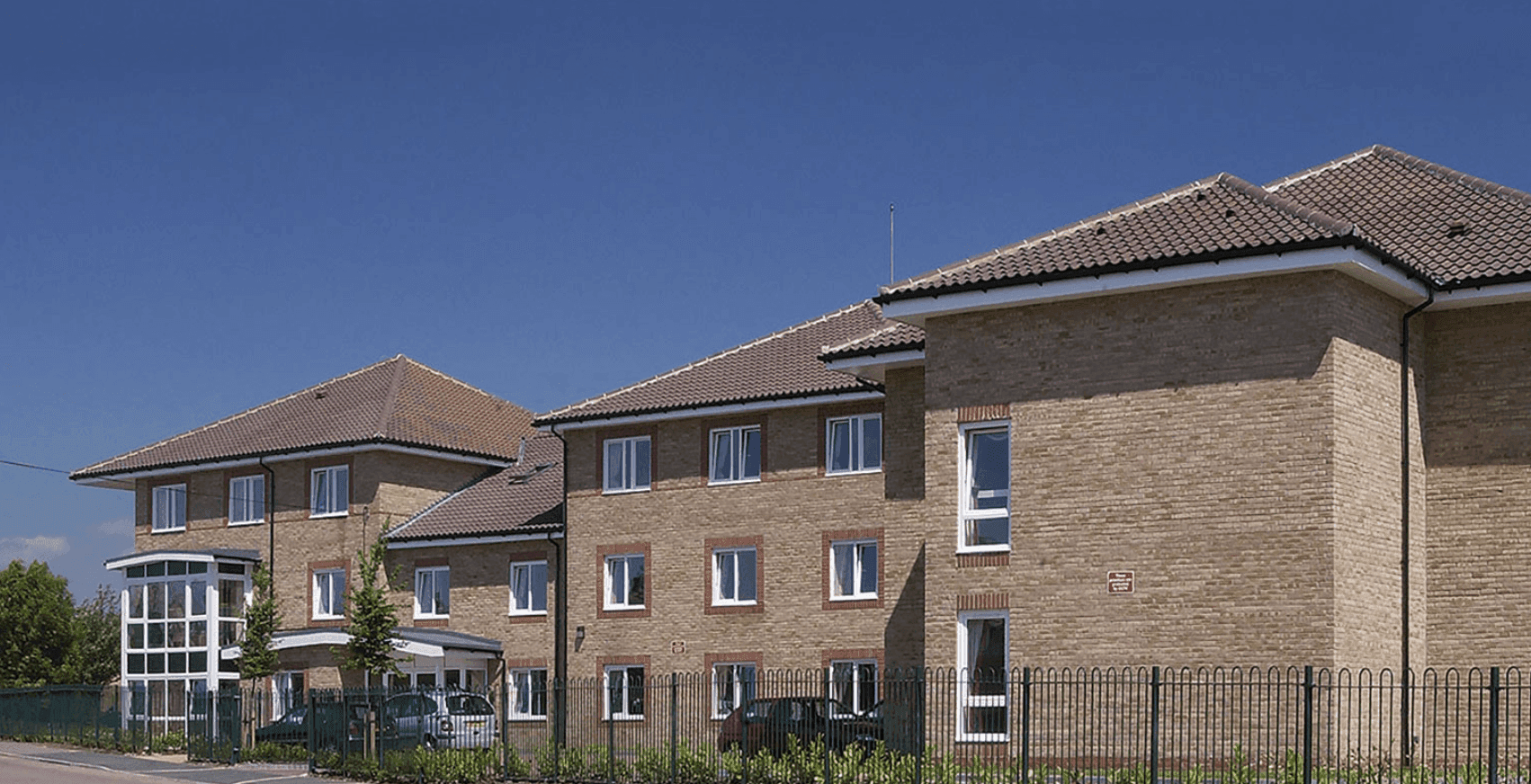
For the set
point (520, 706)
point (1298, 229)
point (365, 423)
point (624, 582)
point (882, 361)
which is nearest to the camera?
point (1298, 229)

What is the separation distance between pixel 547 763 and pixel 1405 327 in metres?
12.8

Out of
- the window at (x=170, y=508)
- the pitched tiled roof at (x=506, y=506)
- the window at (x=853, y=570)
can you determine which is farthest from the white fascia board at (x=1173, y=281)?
the window at (x=170, y=508)

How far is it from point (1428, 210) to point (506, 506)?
22.7 m

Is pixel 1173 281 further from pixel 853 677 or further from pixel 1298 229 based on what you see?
pixel 853 677

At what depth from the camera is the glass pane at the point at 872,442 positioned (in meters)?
34.4

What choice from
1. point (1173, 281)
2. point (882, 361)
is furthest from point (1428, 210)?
point (882, 361)

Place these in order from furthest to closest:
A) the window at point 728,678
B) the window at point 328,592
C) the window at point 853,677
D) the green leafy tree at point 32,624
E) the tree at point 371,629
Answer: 1. the green leafy tree at point 32,624
2. the window at point 328,592
3. the tree at point 371,629
4. the window at point 728,678
5. the window at point 853,677

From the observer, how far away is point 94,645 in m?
64.3

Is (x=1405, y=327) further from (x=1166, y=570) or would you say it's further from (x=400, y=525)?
(x=400, y=525)

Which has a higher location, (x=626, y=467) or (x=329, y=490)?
(x=626, y=467)

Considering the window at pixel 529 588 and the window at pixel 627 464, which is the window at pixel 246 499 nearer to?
the window at pixel 529 588

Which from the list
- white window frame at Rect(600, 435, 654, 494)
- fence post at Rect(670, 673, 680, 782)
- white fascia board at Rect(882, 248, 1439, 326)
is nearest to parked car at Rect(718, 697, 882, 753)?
fence post at Rect(670, 673, 680, 782)

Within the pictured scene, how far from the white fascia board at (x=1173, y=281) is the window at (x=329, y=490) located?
22923mm

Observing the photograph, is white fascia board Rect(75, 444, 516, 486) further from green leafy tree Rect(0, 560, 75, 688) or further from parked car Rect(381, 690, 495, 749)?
parked car Rect(381, 690, 495, 749)
